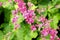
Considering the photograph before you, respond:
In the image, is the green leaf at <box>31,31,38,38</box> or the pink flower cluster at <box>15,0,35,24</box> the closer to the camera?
the pink flower cluster at <box>15,0,35,24</box>

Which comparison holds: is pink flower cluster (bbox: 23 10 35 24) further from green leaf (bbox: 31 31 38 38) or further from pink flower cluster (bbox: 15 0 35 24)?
green leaf (bbox: 31 31 38 38)

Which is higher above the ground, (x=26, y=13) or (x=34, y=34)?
(x=26, y=13)

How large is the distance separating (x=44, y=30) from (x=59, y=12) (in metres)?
0.37

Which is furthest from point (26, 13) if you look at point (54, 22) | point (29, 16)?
point (54, 22)

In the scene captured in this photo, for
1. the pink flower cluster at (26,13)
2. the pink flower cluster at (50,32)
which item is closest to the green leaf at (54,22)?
the pink flower cluster at (50,32)

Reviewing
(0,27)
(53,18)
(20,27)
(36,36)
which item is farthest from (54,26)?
(0,27)

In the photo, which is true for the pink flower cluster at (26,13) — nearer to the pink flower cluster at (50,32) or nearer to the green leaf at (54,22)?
the pink flower cluster at (50,32)

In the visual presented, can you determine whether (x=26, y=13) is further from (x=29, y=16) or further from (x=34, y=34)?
(x=34, y=34)

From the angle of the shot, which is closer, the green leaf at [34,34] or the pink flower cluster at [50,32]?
the pink flower cluster at [50,32]

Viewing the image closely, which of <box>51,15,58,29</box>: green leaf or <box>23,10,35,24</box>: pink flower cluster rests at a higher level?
<box>23,10,35,24</box>: pink flower cluster

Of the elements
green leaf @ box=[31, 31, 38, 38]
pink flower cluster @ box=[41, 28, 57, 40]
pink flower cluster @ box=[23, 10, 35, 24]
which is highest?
pink flower cluster @ box=[23, 10, 35, 24]

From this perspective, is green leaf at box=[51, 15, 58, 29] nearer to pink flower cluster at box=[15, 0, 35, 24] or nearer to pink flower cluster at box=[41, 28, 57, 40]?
pink flower cluster at box=[41, 28, 57, 40]

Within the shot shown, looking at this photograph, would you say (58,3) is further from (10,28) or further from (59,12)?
(10,28)

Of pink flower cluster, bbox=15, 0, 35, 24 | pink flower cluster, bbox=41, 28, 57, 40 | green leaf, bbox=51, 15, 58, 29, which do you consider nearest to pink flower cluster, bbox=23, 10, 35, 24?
pink flower cluster, bbox=15, 0, 35, 24
